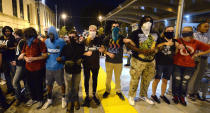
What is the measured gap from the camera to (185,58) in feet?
11.0

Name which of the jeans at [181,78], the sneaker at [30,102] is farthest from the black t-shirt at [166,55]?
the sneaker at [30,102]

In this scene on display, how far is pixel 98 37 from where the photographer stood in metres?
3.42

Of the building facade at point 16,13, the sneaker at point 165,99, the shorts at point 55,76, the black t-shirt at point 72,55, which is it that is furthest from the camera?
the building facade at point 16,13

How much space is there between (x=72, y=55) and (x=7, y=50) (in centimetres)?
231

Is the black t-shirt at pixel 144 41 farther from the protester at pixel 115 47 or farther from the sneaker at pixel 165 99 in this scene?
the sneaker at pixel 165 99

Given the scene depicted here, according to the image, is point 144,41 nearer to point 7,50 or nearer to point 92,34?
point 92,34

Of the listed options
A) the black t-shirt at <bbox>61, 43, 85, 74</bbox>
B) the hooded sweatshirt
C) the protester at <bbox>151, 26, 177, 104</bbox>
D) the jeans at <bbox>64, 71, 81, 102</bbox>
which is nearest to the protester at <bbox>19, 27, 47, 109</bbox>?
the hooded sweatshirt

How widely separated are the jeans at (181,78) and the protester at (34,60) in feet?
11.6

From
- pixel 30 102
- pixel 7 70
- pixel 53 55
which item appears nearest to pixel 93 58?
pixel 53 55

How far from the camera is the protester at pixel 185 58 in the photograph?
3.32 metres

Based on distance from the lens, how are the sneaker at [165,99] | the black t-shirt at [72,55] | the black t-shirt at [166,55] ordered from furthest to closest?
the sneaker at [165,99] < the black t-shirt at [166,55] < the black t-shirt at [72,55]

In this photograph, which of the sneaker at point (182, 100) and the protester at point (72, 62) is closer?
the protester at point (72, 62)

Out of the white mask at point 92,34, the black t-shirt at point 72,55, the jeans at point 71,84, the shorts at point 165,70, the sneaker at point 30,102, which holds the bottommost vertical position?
the sneaker at point 30,102

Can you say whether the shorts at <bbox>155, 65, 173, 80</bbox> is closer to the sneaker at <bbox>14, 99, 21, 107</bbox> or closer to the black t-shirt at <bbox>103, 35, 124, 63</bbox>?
the black t-shirt at <bbox>103, 35, 124, 63</bbox>
